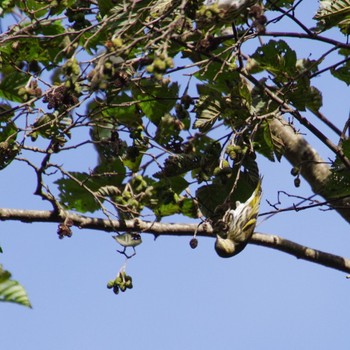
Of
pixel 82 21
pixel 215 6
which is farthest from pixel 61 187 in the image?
pixel 215 6

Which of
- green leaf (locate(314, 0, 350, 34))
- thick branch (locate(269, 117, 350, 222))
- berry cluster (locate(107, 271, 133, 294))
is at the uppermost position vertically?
green leaf (locate(314, 0, 350, 34))

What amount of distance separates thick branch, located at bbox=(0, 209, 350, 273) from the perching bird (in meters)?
0.14

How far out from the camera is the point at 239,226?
10.5 feet

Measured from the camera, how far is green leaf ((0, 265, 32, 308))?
1849 mm

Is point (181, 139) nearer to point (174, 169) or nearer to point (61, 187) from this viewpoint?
point (174, 169)

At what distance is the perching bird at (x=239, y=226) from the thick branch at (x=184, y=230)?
0.45 ft

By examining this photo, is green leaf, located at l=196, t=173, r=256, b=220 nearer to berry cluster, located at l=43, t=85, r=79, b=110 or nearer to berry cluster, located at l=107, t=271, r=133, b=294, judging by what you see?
berry cluster, located at l=107, t=271, r=133, b=294

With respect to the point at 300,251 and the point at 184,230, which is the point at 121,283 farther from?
the point at 300,251

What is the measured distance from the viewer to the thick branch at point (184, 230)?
11.1 ft

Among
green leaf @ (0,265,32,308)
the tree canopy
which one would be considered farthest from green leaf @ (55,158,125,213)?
green leaf @ (0,265,32,308)

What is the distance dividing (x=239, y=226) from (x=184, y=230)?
1.23 ft

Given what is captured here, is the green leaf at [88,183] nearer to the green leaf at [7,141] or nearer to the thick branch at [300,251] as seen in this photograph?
the green leaf at [7,141]

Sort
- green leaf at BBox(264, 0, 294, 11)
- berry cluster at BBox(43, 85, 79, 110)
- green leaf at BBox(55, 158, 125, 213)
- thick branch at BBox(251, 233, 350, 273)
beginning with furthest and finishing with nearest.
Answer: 1. green leaf at BBox(55, 158, 125, 213)
2. thick branch at BBox(251, 233, 350, 273)
3. green leaf at BBox(264, 0, 294, 11)
4. berry cluster at BBox(43, 85, 79, 110)

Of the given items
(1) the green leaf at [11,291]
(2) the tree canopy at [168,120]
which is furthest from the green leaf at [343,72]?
(1) the green leaf at [11,291]
